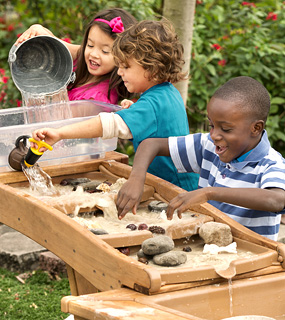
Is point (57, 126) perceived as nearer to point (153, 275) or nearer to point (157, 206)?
point (157, 206)

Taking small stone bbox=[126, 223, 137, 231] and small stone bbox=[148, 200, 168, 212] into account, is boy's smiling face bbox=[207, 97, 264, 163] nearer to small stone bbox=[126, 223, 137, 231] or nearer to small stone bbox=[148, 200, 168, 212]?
small stone bbox=[148, 200, 168, 212]

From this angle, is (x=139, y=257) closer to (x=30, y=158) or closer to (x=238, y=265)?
(x=238, y=265)

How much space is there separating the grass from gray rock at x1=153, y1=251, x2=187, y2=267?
1347mm

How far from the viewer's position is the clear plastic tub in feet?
7.84

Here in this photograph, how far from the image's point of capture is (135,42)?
245cm

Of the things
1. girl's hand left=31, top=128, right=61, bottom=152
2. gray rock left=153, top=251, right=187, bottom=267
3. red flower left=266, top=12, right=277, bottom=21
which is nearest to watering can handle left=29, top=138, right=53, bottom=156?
girl's hand left=31, top=128, right=61, bottom=152

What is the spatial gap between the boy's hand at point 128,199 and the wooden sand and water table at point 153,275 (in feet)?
0.51

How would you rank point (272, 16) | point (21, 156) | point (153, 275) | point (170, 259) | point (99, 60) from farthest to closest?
1. point (272, 16)
2. point (99, 60)
3. point (21, 156)
4. point (170, 259)
5. point (153, 275)

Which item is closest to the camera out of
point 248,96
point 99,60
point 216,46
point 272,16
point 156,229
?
point 156,229

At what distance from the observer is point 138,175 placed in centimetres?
211

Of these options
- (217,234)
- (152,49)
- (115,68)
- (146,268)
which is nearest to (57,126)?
(152,49)

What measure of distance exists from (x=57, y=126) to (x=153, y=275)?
100 cm

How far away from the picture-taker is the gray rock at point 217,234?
6.09ft

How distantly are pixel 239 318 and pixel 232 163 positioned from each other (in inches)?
27.8
